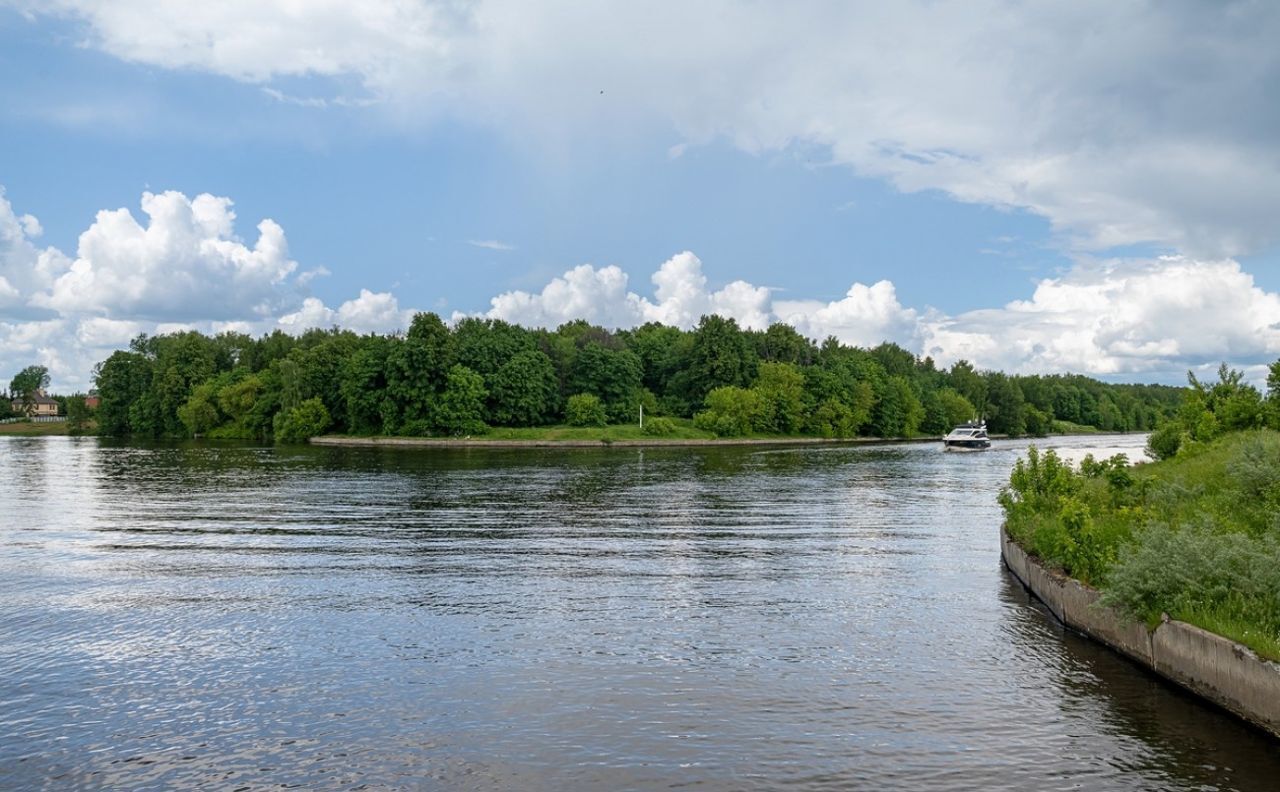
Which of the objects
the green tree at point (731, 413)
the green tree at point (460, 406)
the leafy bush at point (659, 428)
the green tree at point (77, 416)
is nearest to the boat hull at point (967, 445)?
the green tree at point (731, 413)

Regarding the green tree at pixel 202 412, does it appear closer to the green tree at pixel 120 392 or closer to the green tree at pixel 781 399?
the green tree at pixel 120 392

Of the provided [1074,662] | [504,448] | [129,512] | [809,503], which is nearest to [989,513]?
[809,503]

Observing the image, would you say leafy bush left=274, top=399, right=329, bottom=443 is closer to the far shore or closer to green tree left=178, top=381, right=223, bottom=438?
the far shore

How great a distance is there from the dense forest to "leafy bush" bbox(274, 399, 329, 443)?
0.22 m

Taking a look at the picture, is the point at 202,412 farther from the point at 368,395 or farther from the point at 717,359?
the point at 717,359

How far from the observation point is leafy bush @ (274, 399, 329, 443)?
131625 millimetres

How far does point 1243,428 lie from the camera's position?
36.7 m

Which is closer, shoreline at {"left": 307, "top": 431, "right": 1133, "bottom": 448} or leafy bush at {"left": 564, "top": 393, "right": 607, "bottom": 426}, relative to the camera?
shoreline at {"left": 307, "top": 431, "right": 1133, "bottom": 448}

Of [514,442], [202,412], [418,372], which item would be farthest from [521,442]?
[202,412]

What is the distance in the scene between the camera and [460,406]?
424 ft

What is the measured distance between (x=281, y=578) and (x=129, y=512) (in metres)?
19.5

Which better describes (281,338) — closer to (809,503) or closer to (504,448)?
(504,448)

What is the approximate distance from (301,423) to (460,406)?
25.5 meters

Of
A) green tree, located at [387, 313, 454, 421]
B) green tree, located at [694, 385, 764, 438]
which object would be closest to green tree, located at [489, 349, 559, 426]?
green tree, located at [387, 313, 454, 421]
